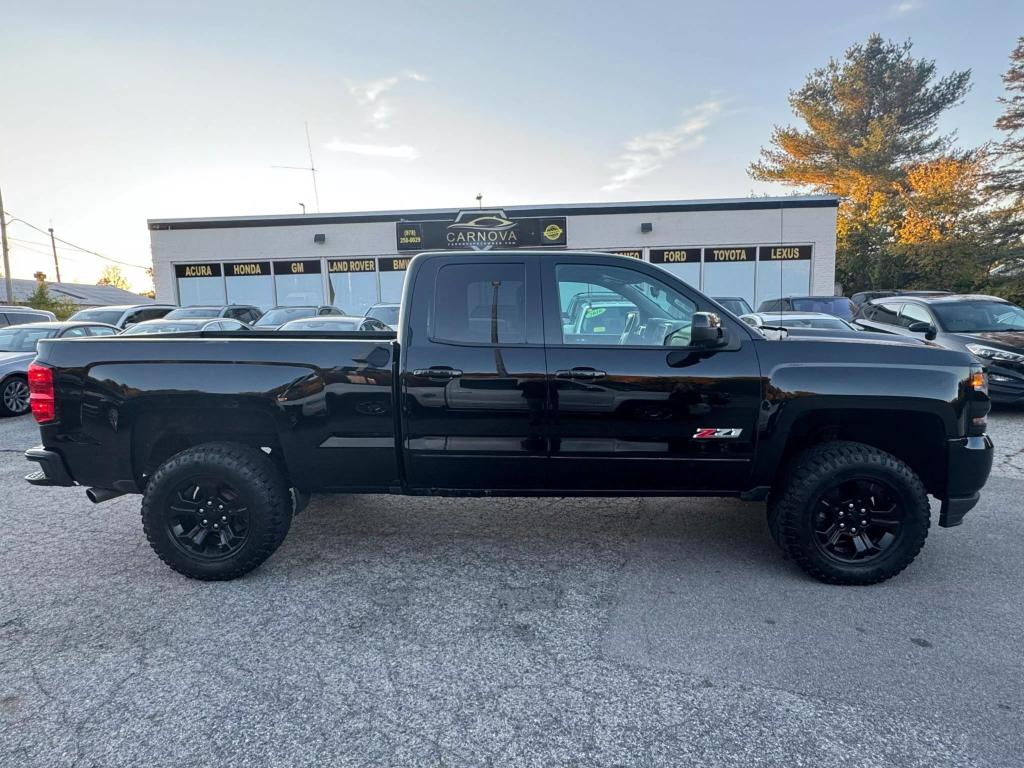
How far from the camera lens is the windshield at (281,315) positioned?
42.1 feet

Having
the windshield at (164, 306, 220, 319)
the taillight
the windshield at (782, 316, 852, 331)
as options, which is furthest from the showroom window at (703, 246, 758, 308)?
the taillight

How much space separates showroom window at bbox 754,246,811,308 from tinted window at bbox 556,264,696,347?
17531 mm

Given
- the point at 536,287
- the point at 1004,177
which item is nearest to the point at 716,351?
the point at 536,287

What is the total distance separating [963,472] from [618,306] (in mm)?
2213

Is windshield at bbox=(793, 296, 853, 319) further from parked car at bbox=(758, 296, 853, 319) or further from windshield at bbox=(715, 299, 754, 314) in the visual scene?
windshield at bbox=(715, 299, 754, 314)

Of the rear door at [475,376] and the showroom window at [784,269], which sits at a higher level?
the showroom window at [784,269]

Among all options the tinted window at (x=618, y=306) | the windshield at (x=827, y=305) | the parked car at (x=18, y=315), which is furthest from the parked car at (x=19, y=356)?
the windshield at (x=827, y=305)

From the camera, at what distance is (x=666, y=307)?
352 cm

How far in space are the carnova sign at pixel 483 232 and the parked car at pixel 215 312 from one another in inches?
247

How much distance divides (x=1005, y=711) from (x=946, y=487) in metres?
1.40

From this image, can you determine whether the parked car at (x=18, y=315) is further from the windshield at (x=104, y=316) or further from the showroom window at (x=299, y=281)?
the showroom window at (x=299, y=281)

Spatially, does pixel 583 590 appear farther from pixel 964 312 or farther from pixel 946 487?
pixel 964 312

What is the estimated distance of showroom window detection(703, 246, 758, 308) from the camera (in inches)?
773

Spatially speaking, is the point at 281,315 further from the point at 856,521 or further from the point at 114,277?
the point at 114,277
